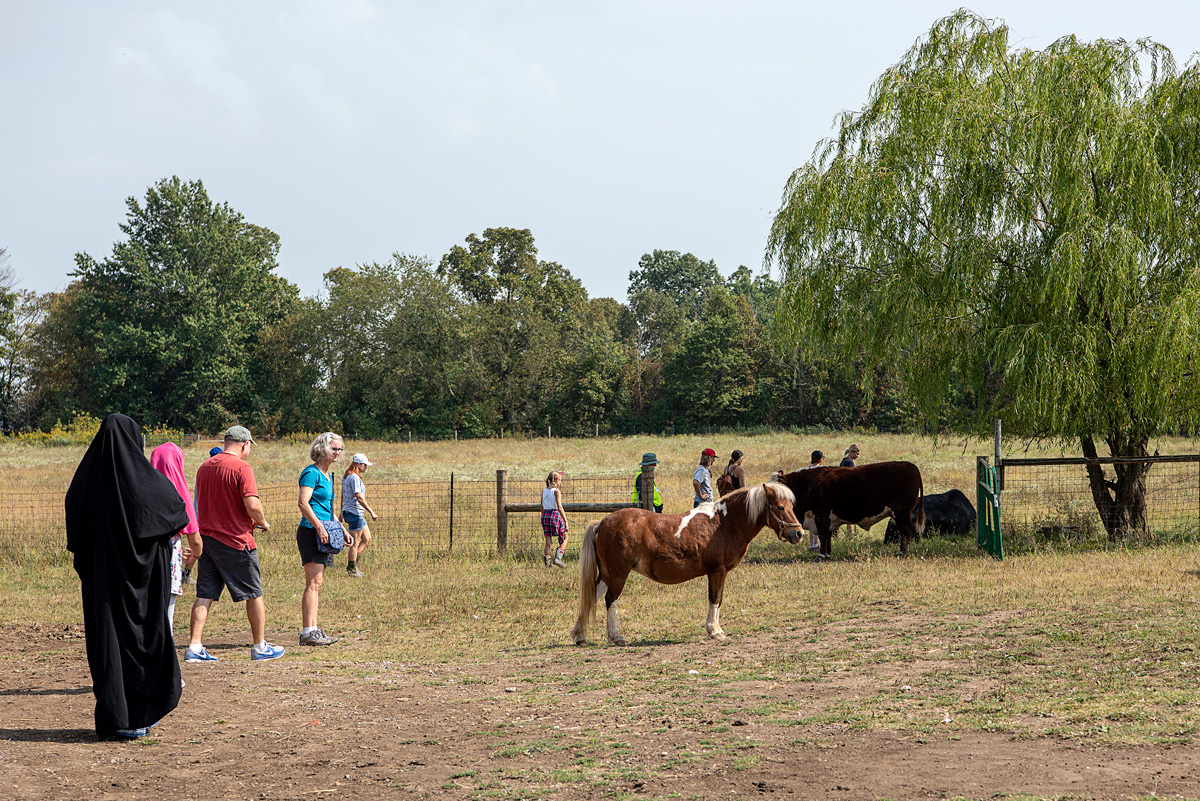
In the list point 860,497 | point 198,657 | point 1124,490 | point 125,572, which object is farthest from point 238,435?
point 1124,490

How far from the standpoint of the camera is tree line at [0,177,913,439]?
6047cm

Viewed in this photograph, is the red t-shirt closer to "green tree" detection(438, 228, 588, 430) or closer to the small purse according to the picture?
the small purse

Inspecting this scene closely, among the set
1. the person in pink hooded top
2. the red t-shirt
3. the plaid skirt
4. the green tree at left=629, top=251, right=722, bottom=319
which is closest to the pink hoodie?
the person in pink hooded top

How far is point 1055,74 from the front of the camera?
14539 mm

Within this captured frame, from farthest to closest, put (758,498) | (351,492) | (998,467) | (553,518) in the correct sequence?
(998,467)
(553,518)
(351,492)
(758,498)

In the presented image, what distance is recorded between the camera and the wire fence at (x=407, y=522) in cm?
1524

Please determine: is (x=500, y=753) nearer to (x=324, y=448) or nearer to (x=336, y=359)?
(x=324, y=448)

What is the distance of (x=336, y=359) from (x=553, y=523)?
5250cm

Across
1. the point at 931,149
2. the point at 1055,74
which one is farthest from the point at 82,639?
the point at 1055,74

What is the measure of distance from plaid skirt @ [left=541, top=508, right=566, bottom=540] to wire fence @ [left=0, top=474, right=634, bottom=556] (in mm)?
1053

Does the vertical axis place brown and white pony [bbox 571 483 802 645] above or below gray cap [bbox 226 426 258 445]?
below

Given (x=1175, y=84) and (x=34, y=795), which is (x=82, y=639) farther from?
(x=1175, y=84)

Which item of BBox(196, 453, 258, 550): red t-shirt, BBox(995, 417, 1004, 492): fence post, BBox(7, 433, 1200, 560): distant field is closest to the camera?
BBox(196, 453, 258, 550): red t-shirt

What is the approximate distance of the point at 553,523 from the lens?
13641 mm
